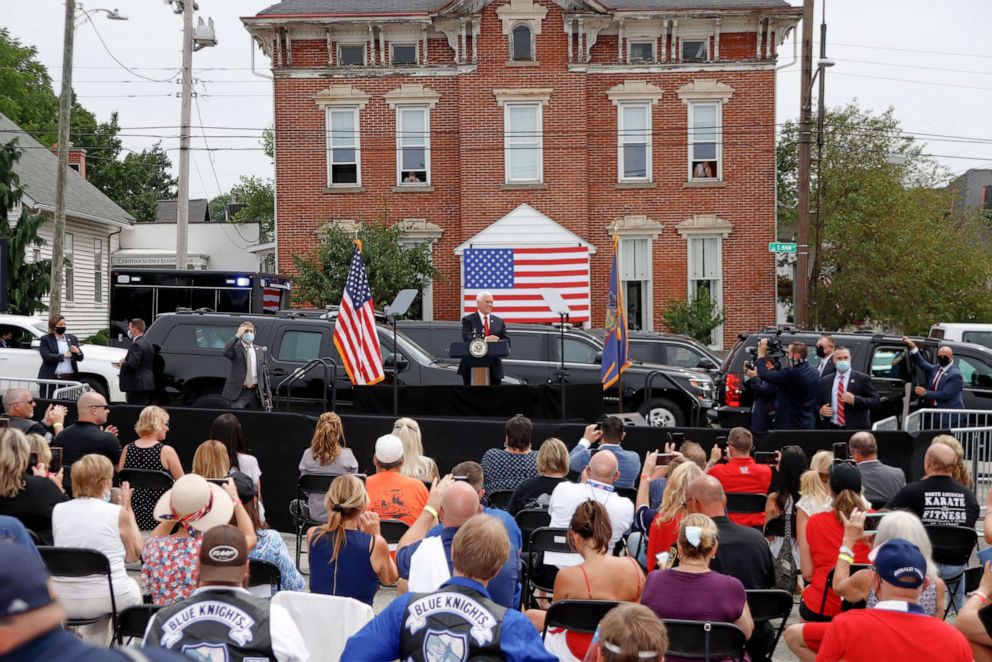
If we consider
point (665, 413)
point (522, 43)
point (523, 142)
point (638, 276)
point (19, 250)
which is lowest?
point (665, 413)

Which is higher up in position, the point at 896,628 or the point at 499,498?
the point at 896,628

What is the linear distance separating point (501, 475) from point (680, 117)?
2326 cm

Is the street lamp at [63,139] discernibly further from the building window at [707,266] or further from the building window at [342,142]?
the building window at [707,266]

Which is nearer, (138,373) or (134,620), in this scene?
(134,620)

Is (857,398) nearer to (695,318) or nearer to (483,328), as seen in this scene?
(483,328)

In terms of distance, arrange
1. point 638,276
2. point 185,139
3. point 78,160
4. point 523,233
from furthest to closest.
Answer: point 78,160 < point 638,276 < point 523,233 < point 185,139

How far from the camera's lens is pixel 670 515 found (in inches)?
277

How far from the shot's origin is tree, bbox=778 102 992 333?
1277 inches

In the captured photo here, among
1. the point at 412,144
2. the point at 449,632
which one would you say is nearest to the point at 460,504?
the point at 449,632

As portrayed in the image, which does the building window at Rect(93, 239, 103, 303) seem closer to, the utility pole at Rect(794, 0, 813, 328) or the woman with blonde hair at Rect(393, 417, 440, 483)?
the utility pole at Rect(794, 0, 813, 328)

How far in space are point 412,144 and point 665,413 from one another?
15678mm

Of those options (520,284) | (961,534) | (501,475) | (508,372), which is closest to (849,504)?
(961,534)

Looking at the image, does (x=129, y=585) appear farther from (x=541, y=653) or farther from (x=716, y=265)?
(x=716, y=265)

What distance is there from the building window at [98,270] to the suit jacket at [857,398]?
101ft
